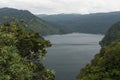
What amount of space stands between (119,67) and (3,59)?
81.8ft

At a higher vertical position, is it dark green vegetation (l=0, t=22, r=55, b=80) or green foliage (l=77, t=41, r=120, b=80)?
dark green vegetation (l=0, t=22, r=55, b=80)

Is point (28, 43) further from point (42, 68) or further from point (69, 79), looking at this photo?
point (69, 79)

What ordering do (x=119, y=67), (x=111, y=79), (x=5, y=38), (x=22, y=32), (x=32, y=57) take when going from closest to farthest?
1. (x=5, y=38)
2. (x=32, y=57)
3. (x=22, y=32)
4. (x=111, y=79)
5. (x=119, y=67)

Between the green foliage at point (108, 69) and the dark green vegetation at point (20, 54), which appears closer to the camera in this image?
the dark green vegetation at point (20, 54)

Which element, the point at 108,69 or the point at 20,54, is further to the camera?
the point at 108,69

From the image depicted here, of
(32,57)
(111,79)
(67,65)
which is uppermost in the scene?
(32,57)

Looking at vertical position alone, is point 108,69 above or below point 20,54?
below

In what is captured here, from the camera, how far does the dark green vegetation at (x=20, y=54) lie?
24.4 m

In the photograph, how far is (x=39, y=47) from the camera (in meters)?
38.2

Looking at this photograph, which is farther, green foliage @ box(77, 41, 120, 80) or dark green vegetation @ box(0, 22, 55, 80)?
green foliage @ box(77, 41, 120, 80)

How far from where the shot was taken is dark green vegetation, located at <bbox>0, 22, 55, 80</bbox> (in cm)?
2441

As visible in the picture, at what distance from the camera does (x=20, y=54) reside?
34.4 m

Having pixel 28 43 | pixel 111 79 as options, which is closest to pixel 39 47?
pixel 28 43

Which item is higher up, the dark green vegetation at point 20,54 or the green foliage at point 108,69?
the dark green vegetation at point 20,54
